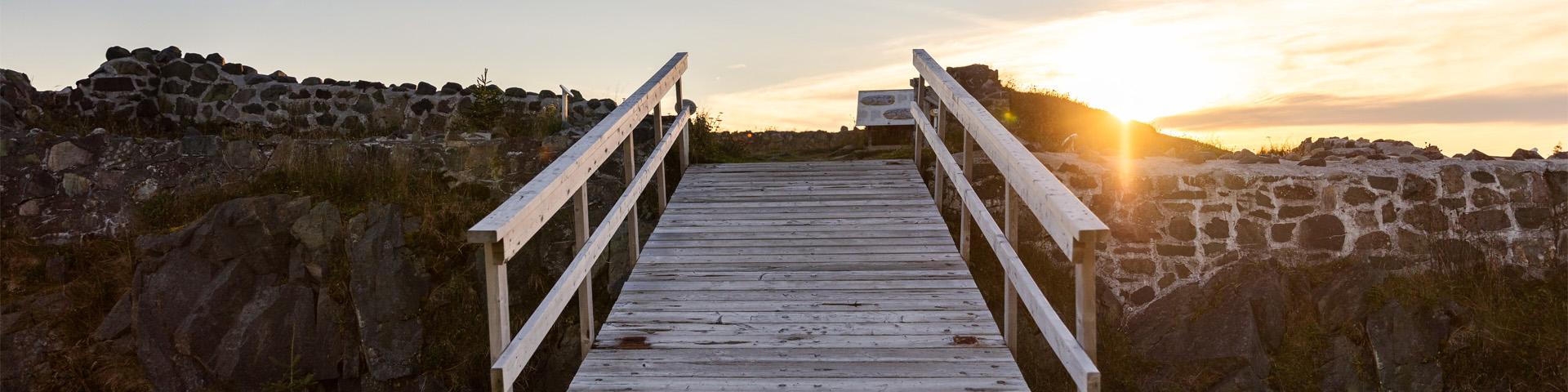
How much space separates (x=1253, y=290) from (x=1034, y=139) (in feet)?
13.2

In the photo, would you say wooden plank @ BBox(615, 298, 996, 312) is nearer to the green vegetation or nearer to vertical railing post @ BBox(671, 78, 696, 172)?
vertical railing post @ BBox(671, 78, 696, 172)

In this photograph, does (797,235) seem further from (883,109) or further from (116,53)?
(116,53)

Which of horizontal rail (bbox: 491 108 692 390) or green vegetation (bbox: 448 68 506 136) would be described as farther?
green vegetation (bbox: 448 68 506 136)

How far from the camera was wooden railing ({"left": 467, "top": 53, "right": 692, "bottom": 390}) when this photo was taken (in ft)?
10.8

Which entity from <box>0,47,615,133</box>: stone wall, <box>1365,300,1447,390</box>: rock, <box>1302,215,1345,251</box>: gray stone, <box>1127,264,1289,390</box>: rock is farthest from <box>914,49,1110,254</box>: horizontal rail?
<box>0,47,615,133</box>: stone wall

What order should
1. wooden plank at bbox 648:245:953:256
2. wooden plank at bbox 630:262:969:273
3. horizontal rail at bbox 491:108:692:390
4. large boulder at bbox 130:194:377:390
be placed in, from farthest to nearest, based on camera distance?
large boulder at bbox 130:194:377:390 → wooden plank at bbox 648:245:953:256 → wooden plank at bbox 630:262:969:273 → horizontal rail at bbox 491:108:692:390

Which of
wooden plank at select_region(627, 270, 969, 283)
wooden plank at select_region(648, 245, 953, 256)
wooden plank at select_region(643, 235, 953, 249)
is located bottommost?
wooden plank at select_region(627, 270, 969, 283)

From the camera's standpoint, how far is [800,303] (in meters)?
4.74

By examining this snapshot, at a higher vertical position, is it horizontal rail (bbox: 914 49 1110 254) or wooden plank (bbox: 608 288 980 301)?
horizontal rail (bbox: 914 49 1110 254)

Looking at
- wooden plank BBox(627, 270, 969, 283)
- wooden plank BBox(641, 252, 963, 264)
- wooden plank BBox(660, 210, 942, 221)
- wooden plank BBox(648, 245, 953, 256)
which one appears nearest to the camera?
wooden plank BBox(627, 270, 969, 283)

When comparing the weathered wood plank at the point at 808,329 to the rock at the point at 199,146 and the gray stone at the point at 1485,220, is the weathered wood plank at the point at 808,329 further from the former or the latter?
the rock at the point at 199,146

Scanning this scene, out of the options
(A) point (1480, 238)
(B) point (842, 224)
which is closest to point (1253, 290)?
(A) point (1480, 238)

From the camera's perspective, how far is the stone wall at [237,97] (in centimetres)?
1057

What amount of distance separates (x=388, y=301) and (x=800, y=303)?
329 cm
